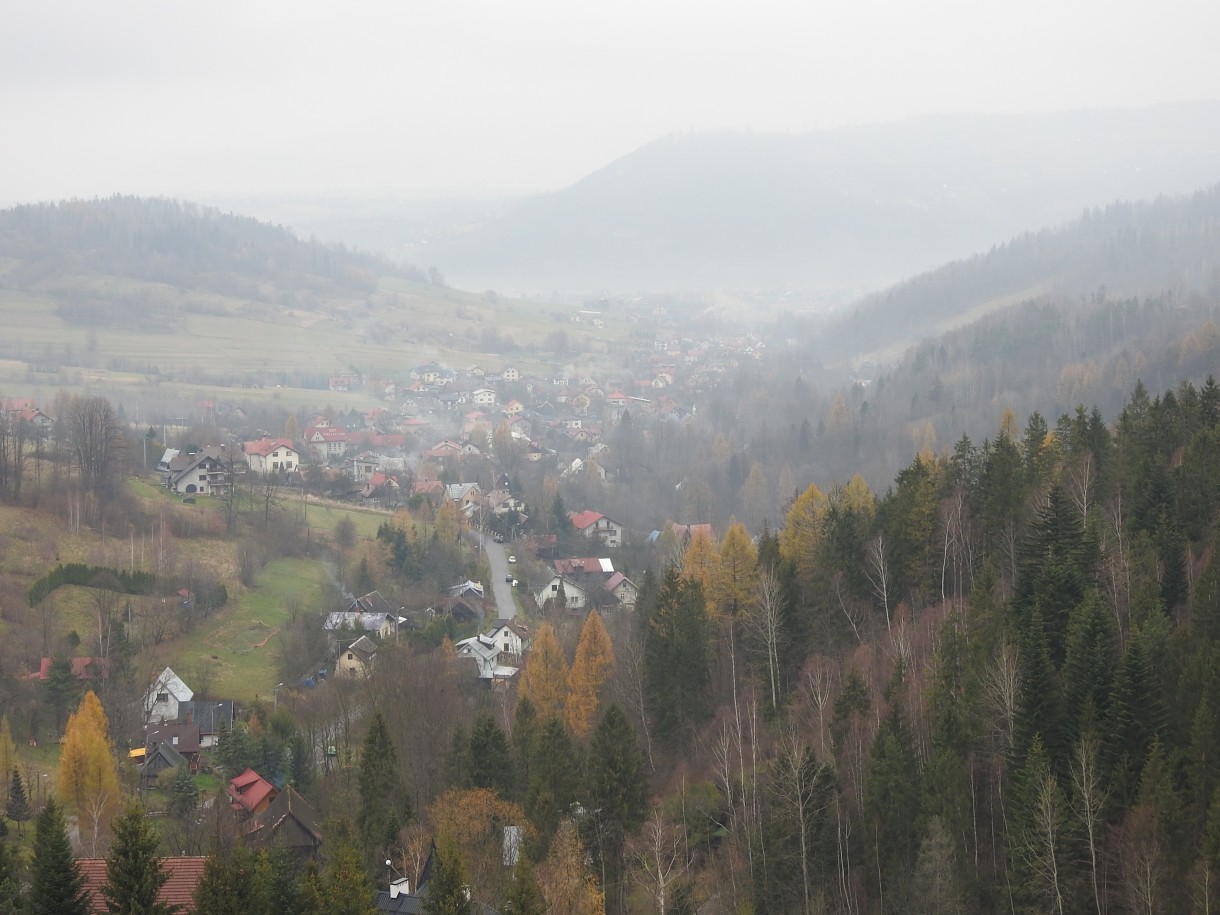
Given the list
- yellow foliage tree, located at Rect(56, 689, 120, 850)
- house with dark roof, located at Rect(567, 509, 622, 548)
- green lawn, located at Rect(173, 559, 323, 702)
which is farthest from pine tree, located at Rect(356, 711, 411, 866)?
house with dark roof, located at Rect(567, 509, 622, 548)

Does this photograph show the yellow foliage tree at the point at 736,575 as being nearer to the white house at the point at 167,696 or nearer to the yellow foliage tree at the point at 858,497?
the yellow foliage tree at the point at 858,497

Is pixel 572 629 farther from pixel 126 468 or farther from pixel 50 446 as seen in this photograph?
pixel 50 446

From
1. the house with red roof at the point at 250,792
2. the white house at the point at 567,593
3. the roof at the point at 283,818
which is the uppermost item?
the roof at the point at 283,818

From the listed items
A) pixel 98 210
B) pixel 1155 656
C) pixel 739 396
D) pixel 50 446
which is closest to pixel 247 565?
pixel 50 446

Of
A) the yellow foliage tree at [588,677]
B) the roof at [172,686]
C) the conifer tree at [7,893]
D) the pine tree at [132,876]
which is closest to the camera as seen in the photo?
the pine tree at [132,876]

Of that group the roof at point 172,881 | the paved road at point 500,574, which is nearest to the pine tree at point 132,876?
the roof at point 172,881

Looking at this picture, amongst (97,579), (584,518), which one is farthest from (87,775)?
(584,518)
